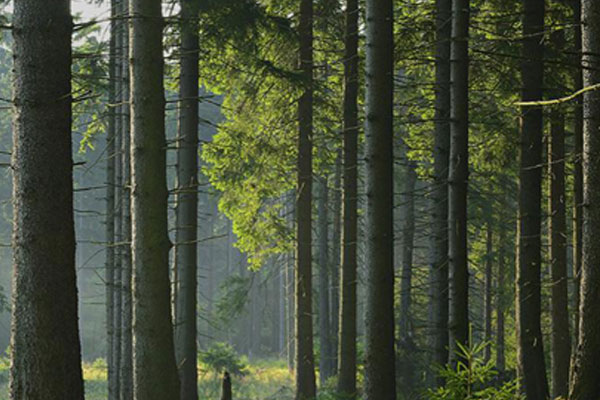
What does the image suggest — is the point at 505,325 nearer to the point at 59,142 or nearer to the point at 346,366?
the point at 346,366

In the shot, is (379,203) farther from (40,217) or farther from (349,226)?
(349,226)

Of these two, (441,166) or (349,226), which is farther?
(349,226)

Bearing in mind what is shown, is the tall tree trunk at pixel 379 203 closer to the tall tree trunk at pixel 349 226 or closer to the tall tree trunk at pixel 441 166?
the tall tree trunk at pixel 441 166

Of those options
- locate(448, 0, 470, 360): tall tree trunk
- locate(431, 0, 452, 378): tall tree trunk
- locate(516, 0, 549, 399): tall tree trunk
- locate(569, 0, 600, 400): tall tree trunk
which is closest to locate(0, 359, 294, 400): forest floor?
locate(431, 0, 452, 378): tall tree trunk

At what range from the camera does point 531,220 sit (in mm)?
11695

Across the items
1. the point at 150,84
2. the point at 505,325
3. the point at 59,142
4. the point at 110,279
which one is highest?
the point at 150,84

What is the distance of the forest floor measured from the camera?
26.7 meters

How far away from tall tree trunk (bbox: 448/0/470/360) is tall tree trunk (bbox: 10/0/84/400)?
6.01m

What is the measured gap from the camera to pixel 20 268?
6344 millimetres

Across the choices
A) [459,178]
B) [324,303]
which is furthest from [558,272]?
→ [324,303]

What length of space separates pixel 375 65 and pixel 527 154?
327cm

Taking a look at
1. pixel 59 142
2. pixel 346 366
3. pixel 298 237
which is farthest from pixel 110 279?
pixel 59 142

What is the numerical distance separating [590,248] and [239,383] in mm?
23418

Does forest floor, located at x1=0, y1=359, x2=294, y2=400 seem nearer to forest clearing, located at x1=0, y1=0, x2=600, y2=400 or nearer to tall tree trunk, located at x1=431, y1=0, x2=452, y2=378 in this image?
Result: forest clearing, located at x1=0, y1=0, x2=600, y2=400
